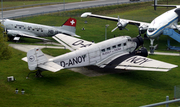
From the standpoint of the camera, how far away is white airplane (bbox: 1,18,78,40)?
171ft

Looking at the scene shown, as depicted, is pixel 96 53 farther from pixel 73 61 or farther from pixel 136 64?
pixel 136 64

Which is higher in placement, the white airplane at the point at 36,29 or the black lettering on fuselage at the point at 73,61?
the white airplane at the point at 36,29


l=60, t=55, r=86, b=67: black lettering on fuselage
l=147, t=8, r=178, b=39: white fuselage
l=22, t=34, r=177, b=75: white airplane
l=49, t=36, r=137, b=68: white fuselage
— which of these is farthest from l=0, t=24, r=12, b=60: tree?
l=147, t=8, r=178, b=39: white fuselage

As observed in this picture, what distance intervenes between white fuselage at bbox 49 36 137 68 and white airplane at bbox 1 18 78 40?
17292mm

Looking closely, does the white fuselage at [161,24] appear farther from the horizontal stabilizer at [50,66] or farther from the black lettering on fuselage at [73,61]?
the horizontal stabilizer at [50,66]

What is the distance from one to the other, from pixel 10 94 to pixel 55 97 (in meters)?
4.93

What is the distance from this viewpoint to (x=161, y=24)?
49562mm

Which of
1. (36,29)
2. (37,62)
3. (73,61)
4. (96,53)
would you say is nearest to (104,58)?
(96,53)

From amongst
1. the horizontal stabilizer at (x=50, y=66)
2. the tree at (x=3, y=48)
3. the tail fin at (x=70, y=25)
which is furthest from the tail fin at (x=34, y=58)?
the tail fin at (x=70, y=25)

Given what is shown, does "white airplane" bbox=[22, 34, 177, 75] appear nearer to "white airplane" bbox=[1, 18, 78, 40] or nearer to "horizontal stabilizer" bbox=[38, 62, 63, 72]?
"horizontal stabilizer" bbox=[38, 62, 63, 72]

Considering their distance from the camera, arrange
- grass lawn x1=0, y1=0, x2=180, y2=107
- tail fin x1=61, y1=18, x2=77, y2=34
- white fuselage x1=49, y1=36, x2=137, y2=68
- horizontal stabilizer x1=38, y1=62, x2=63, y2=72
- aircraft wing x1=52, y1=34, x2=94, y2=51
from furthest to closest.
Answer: tail fin x1=61, y1=18, x2=77, y2=34 < aircraft wing x1=52, y1=34, x2=94, y2=51 < white fuselage x1=49, y1=36, x2=137, y2=68 < horizontal stabilizer x1=38, y1=62, x2=63, y2=72 < grass lawn x1=0, y1=0, x2=180, y2=107

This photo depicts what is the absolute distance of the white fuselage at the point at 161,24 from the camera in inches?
1908

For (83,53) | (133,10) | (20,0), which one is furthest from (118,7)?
(83,53)

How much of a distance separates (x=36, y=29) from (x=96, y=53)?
2302cm
